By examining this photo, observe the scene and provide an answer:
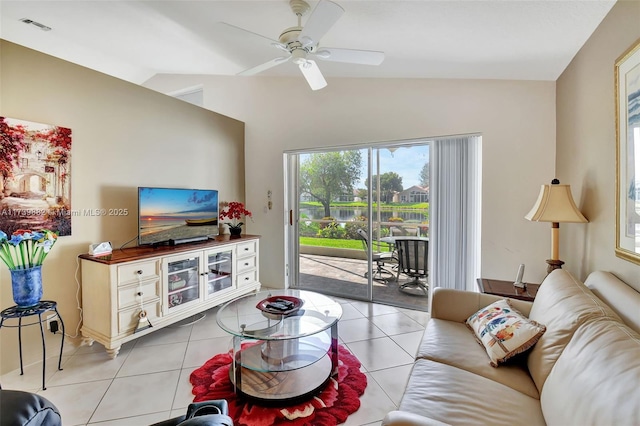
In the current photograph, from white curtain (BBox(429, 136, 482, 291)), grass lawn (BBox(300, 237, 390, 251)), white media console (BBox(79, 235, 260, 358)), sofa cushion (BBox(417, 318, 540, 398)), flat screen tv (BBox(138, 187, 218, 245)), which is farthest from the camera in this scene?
grass lawn (BBox(300, 237, 390, 251))

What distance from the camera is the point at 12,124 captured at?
2.08 m

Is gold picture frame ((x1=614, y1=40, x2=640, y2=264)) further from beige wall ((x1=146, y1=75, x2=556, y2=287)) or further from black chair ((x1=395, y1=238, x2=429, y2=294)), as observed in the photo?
black chair ((x1=395, y1=238, x2=429, y2=294))

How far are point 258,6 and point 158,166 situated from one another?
77.1 inches

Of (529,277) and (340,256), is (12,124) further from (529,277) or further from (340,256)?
(529,277)

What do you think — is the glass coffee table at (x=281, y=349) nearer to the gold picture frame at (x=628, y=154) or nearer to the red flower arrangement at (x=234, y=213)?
the red flower arrangement at (x=234, y=213)

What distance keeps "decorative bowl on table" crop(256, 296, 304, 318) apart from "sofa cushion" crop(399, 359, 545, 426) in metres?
0.94

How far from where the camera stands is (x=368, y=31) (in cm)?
227

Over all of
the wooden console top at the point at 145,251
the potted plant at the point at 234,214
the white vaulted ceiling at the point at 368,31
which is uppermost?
the white vaulted ceiling at the point at 368,31

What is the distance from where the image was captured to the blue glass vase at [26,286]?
6.34 feet

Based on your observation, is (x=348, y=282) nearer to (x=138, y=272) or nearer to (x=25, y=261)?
(x=138, y=272)

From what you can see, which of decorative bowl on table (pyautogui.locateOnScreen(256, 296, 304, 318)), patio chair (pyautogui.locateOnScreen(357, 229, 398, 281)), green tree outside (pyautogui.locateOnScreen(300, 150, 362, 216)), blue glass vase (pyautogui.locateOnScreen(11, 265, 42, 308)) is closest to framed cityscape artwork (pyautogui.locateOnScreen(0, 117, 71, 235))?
blue glass vase (pyautogui.locateOnScreen(11, 265, 42, 308))

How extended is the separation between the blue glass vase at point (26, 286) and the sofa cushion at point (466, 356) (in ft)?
8.70

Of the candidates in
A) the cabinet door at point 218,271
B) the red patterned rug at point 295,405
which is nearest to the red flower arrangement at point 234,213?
the cabinet door at point 218,271

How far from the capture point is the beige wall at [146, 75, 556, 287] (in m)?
2.73
